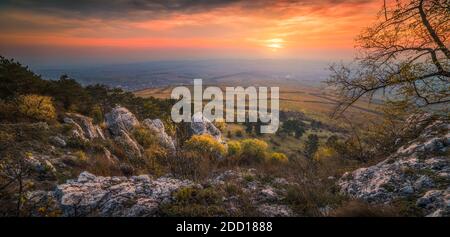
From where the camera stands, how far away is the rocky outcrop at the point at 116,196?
10.0 m

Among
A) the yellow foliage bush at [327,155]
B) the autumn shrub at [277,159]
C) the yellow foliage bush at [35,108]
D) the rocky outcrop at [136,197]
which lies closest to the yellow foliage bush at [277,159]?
the autumn shrub at [277,159]

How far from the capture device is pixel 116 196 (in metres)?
10.8

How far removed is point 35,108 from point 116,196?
65.0ft

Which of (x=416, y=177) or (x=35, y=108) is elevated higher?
(x=35, y=108)

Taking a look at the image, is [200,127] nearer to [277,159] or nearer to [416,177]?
[277,159]

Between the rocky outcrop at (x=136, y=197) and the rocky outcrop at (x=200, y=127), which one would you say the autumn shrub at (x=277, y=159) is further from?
the rocky outcrop at (x=200, y=127)

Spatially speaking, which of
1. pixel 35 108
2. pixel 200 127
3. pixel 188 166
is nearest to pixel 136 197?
pixel 188 166

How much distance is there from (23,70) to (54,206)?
28245 millimetres

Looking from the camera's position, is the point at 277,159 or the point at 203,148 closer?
the point at 203,148

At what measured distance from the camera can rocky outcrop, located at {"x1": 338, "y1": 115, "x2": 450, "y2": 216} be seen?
9648 mm

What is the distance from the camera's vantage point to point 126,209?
10086mm

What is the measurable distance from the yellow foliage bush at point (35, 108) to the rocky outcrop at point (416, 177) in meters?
22.9

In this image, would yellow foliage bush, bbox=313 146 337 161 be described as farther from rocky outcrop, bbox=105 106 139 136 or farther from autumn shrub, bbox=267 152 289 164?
rocky outcrop, bbox=105 106 139 136
